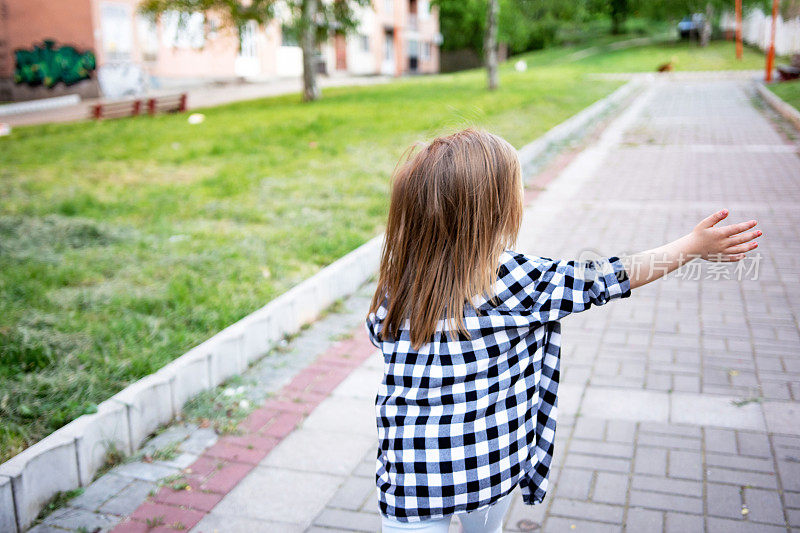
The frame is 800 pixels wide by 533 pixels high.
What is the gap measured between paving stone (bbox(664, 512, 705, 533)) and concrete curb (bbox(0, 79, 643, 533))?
2.45 m

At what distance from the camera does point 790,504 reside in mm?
2875

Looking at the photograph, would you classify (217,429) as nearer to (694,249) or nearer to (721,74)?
(694,249)

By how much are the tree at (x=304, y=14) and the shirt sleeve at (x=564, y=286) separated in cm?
1979

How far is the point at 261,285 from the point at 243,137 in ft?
27.7

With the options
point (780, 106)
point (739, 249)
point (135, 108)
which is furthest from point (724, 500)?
point (135, 108)

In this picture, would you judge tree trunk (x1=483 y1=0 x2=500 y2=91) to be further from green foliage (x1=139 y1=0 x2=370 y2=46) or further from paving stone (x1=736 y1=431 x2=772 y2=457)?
paving stone (x1=736 y1=431 x2=772 y2=457)

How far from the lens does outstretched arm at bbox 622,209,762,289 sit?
5.65 feet

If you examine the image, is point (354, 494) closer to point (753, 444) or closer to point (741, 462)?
point (741, 462)

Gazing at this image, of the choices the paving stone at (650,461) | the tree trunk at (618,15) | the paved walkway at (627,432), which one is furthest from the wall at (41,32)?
the tree trunk at (618,15)

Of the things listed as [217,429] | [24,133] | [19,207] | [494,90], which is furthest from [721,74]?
[217,429]

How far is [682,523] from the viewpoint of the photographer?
2.82 m

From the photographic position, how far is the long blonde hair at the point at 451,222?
1748 mm

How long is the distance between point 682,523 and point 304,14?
19.5 meters

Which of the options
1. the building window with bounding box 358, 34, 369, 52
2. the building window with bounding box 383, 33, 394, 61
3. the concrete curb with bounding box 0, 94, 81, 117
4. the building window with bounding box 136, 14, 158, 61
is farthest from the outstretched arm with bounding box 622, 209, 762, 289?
the building window with bounding box 383, 33, 394, 61
